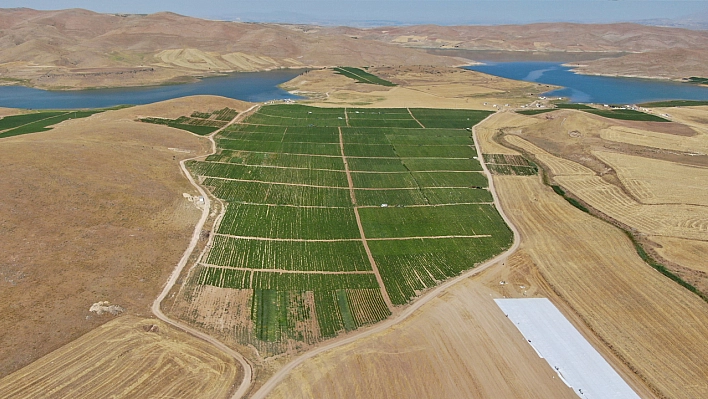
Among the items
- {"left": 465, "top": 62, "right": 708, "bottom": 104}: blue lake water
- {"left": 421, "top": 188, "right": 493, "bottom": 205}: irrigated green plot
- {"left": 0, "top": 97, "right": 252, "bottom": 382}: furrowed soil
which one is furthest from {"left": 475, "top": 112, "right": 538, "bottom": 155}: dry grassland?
{"left": 0, "top": 97, "right": 252, "bottom": 382}: furrowed soil

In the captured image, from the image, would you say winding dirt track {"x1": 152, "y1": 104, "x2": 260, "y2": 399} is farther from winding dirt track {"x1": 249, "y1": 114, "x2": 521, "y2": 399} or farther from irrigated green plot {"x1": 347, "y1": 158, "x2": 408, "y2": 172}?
irrigated green plot {"x1": 347, "y1": 158, "x2": 408, "y2": 172}

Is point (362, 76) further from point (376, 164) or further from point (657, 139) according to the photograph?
point (657, 139)

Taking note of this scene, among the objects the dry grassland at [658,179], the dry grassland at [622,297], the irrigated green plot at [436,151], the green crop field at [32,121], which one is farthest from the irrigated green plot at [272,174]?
the dry grassland at [658,179]

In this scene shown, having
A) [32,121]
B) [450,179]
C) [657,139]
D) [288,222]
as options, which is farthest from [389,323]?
[32,121]

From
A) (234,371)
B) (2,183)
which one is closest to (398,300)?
(234,371)

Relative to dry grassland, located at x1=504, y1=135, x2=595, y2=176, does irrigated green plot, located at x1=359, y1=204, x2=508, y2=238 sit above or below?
below

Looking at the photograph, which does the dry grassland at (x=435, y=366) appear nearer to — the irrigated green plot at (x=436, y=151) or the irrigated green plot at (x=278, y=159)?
the irrigated green plot at (x=278, y=159)

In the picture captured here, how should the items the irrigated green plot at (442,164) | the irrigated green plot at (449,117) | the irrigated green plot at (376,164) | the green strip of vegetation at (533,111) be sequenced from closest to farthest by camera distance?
the irrigated green plot at (376,164)
the irrigated green plot at (442,164)
the irrigated green plot at (449,117)
the green strip of vegetation at (533,111)
